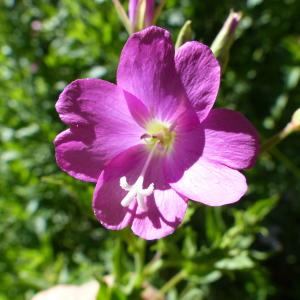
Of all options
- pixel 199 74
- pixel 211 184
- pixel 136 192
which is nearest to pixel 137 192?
pixel 136 192

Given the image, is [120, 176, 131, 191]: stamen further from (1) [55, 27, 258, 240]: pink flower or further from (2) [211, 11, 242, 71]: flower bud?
(2) [211, 11, 242, 71]: flower bud

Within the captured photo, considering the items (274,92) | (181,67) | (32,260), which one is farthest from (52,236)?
(181,67)

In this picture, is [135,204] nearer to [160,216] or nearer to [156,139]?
[160,216]

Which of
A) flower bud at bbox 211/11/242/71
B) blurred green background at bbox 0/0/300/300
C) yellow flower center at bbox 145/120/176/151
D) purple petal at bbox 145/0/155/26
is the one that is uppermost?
purple petal at bbox 145/0/155/26

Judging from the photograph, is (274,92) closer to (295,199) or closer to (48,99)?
(295,199)

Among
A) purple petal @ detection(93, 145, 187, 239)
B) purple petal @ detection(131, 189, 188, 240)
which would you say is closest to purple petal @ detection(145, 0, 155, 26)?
purple petal @ detection(93, 145, 187, 239)

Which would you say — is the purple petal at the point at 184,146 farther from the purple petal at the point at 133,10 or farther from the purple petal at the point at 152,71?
the purple petal at the point at 133,10
